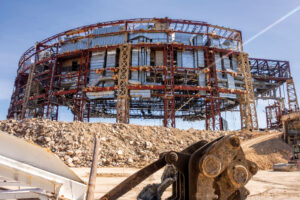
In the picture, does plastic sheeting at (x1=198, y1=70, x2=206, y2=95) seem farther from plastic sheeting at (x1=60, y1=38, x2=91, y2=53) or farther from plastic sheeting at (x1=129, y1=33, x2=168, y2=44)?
plastic sheeting at (x1=60, y1=38, x2=91, y2=53)

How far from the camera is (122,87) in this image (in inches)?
918

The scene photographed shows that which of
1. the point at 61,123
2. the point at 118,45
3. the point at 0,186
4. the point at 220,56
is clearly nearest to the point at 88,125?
the point at 61,123

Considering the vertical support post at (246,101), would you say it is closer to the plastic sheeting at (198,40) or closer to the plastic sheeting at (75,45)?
the plastic sheeting at (198,40)

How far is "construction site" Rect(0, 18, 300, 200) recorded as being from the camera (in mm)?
1868

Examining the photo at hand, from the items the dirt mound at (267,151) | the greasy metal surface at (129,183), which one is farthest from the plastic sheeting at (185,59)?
the greasy metal surface at (129,183)

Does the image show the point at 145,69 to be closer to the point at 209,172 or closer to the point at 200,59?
the point at 200,59

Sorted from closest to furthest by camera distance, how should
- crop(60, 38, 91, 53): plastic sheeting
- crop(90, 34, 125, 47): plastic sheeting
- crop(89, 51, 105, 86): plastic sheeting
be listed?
crop(89, 51, 105, 86): plastic sheeting → crop(90, 34, 125, 47): plastic sheeting → crop(60, 38, 91, 53): plastic sheeting

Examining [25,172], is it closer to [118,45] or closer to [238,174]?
[238,174]

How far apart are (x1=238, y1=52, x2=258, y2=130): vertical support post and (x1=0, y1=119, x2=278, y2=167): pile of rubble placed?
41.5 ft

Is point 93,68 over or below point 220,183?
over

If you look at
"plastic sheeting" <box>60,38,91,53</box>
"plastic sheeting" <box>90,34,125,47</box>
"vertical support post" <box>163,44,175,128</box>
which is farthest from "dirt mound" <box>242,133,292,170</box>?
"plastic sheeting" <box>60,38,91,53</box>

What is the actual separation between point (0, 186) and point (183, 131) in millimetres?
14326

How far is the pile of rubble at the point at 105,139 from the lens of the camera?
10797 mm

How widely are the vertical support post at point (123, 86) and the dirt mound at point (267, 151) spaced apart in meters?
12.8
